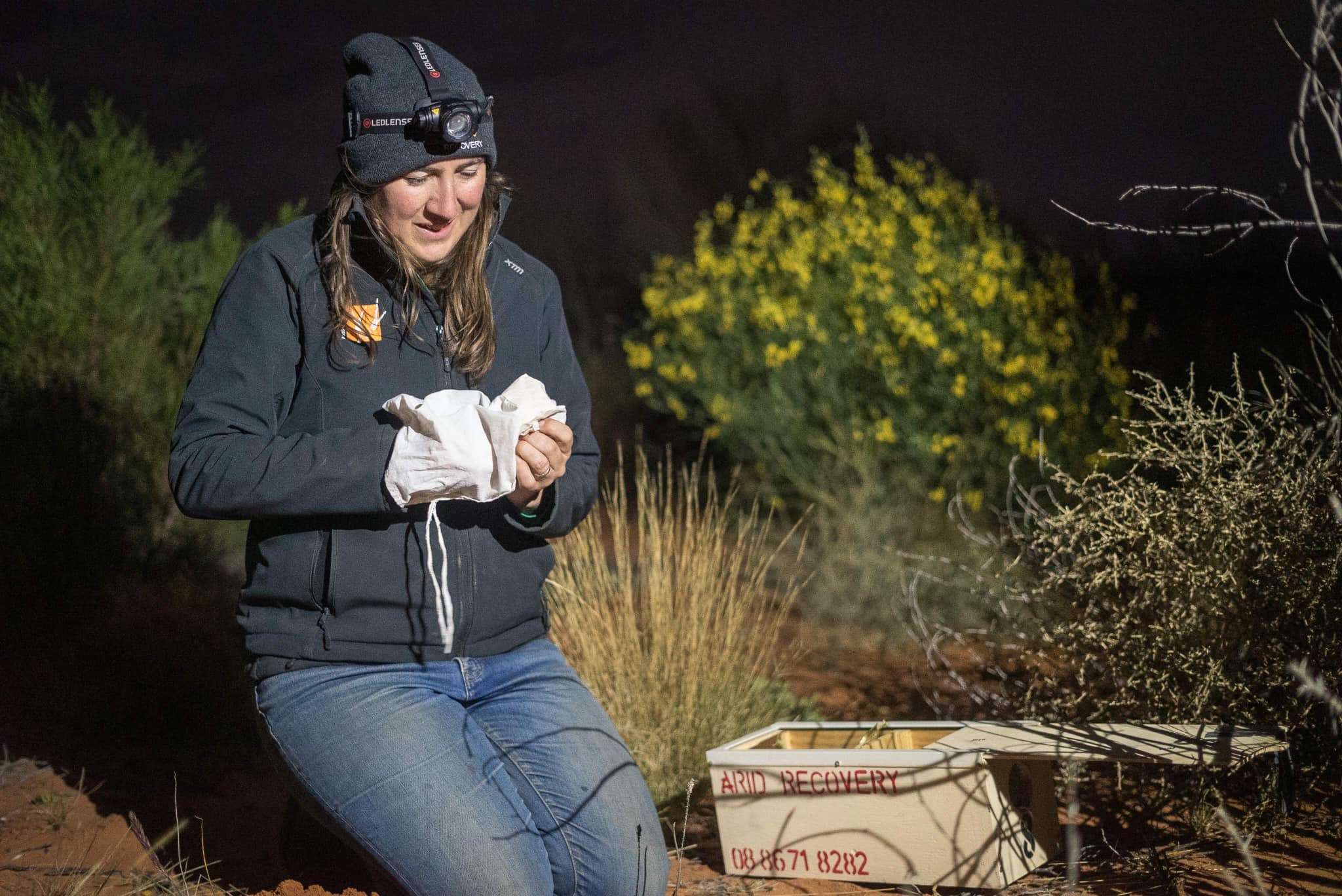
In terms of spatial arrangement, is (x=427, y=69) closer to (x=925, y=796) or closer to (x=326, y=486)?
(x=326, y=486)

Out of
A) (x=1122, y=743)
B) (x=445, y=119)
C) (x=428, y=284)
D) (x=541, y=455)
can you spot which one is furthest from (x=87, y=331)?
(x=1122, y=743)

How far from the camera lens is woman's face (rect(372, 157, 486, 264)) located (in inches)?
83.4

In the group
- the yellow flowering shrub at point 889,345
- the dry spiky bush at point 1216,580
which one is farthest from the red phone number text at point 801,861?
the yellow flowering shrub at point 889,345

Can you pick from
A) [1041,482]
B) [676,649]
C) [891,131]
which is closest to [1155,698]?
[676,649]

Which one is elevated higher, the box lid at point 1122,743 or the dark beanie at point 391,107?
the dark beanie at point 391,107

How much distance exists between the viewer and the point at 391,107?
81.6 inches

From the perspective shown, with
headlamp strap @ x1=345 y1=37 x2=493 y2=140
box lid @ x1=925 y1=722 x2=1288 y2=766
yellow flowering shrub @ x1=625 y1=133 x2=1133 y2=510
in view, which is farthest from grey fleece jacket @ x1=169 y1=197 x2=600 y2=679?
yellow flowering shrub @ x1=625 y1=133 x2=1133 y2=510

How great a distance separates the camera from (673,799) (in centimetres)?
312

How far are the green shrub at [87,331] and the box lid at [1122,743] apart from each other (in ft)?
10.5

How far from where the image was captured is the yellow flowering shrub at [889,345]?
16.7 feet

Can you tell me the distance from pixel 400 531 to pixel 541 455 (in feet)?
0.93

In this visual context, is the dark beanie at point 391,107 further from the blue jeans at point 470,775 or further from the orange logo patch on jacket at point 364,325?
the blue jeans at point 470,775

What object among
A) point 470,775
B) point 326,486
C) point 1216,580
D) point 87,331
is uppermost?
point 87,331

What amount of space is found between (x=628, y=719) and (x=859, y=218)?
10.7 feet
